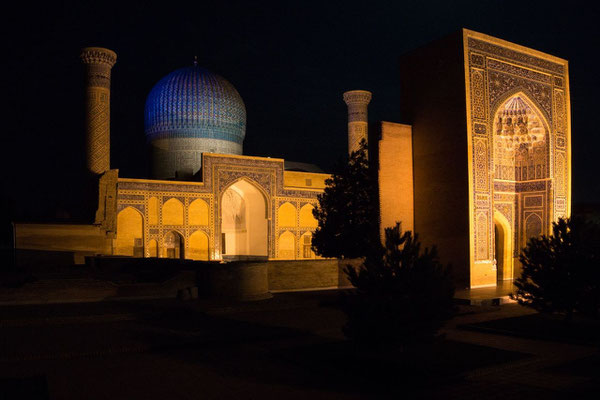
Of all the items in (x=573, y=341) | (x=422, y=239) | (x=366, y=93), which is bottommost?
(x=573, y=341)

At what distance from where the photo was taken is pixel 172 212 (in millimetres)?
18938

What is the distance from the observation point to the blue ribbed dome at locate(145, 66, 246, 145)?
76.6 feet

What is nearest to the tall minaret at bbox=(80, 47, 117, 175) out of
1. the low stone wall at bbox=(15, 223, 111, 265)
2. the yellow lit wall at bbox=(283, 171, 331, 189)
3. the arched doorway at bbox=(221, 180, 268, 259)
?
the low stone wall at bbox=(15, 223, 111, 265)

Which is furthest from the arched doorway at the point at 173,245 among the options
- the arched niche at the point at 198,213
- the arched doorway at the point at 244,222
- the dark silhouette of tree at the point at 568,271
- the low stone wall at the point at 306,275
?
the dark silhouette of tree at the point at 568,271

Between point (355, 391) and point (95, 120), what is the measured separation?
53.3 ft

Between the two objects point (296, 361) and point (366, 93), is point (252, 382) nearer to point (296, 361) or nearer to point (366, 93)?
point (296, 361)

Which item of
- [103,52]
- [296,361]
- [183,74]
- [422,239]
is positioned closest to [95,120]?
[103,52]

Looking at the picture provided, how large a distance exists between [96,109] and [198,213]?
4763 millimetres

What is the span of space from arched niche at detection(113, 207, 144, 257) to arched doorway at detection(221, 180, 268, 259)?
370 cm

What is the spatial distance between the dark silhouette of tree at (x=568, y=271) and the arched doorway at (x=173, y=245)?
13.7 meters

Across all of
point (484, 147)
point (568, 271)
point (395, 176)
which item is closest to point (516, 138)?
point (484, 147)

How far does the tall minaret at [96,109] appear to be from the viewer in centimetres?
1811

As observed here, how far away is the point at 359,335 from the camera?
4.72 meters

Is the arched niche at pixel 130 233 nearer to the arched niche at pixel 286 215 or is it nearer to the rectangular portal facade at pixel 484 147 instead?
the arched niche at pixel 286 215
